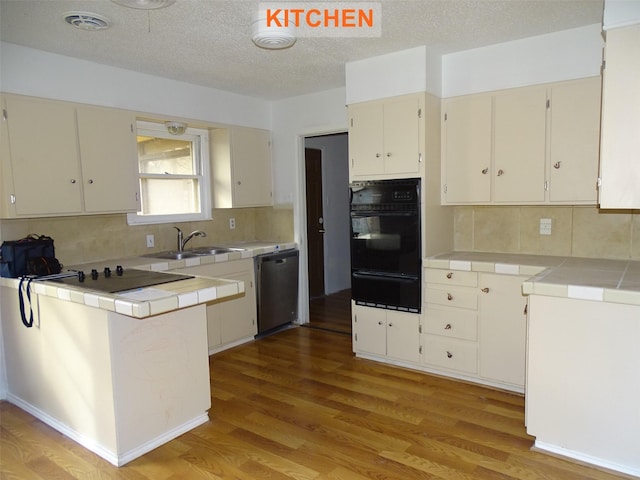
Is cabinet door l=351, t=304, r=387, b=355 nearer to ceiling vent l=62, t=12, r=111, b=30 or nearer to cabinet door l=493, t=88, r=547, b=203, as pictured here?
cabinet door l=493, t=88, r=547, b=203

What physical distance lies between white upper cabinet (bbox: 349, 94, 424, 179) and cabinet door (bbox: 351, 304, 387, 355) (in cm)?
113

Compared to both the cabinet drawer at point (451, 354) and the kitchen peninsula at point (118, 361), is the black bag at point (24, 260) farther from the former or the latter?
the cabinet drawer at point (451, 354)

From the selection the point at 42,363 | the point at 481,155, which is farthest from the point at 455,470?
the point at 42,363

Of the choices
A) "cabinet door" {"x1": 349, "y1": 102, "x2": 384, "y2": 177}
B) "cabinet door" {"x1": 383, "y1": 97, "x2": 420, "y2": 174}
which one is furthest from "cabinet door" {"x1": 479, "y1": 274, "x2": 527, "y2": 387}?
"cabinet door" {"x1": 349, "y1": 102, "x2": 384, "y2": 177}

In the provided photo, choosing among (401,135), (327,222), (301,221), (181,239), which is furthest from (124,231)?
(327,222)

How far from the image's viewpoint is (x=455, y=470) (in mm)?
2223

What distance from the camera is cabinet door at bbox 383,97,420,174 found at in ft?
11.0

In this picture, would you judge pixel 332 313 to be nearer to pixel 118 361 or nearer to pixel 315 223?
pixel 315 223

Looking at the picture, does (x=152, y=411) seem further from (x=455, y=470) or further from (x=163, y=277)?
(x=455, y=470)

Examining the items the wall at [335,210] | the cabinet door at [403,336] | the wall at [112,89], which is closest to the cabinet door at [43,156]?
the wall at [112,89]

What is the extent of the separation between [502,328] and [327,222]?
3495 millimetres

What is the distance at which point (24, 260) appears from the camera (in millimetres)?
2867

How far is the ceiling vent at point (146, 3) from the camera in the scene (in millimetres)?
2270

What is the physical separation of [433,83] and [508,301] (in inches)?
67.3
